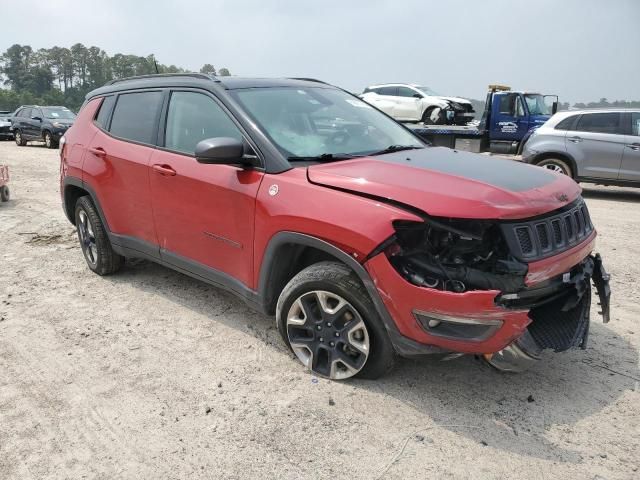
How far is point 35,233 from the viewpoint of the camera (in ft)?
22.0

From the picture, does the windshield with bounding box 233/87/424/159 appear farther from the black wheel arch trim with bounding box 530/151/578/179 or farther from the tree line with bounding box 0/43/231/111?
the tree line with bounding box 0/43/231/111

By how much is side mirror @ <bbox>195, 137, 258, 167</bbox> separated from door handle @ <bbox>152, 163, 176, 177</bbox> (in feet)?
2.22

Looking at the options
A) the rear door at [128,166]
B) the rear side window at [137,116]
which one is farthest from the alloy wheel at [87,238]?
the rear side window at [137,116]

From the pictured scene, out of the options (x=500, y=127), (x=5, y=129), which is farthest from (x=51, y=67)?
(x=500, y=127)

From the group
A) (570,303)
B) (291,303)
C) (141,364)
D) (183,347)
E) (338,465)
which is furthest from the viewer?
(183,347)

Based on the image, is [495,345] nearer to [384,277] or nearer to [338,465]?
[384,277]

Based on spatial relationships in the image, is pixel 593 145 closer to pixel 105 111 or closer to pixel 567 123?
pixel 567 123

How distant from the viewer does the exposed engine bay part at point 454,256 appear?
2564 mm

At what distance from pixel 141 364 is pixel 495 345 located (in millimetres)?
2184

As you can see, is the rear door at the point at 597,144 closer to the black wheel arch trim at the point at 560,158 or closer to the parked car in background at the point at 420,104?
the black wheel arch trim at the point at 560,158

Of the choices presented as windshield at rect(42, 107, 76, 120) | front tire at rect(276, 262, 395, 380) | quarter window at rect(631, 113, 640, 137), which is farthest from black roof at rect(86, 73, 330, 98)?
windshield at rect(42, 107, 76, 120)

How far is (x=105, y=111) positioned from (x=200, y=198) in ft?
5.99

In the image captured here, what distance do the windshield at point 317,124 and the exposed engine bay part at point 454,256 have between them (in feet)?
3.03

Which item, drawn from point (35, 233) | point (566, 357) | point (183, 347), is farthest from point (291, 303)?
point (35, 233)
